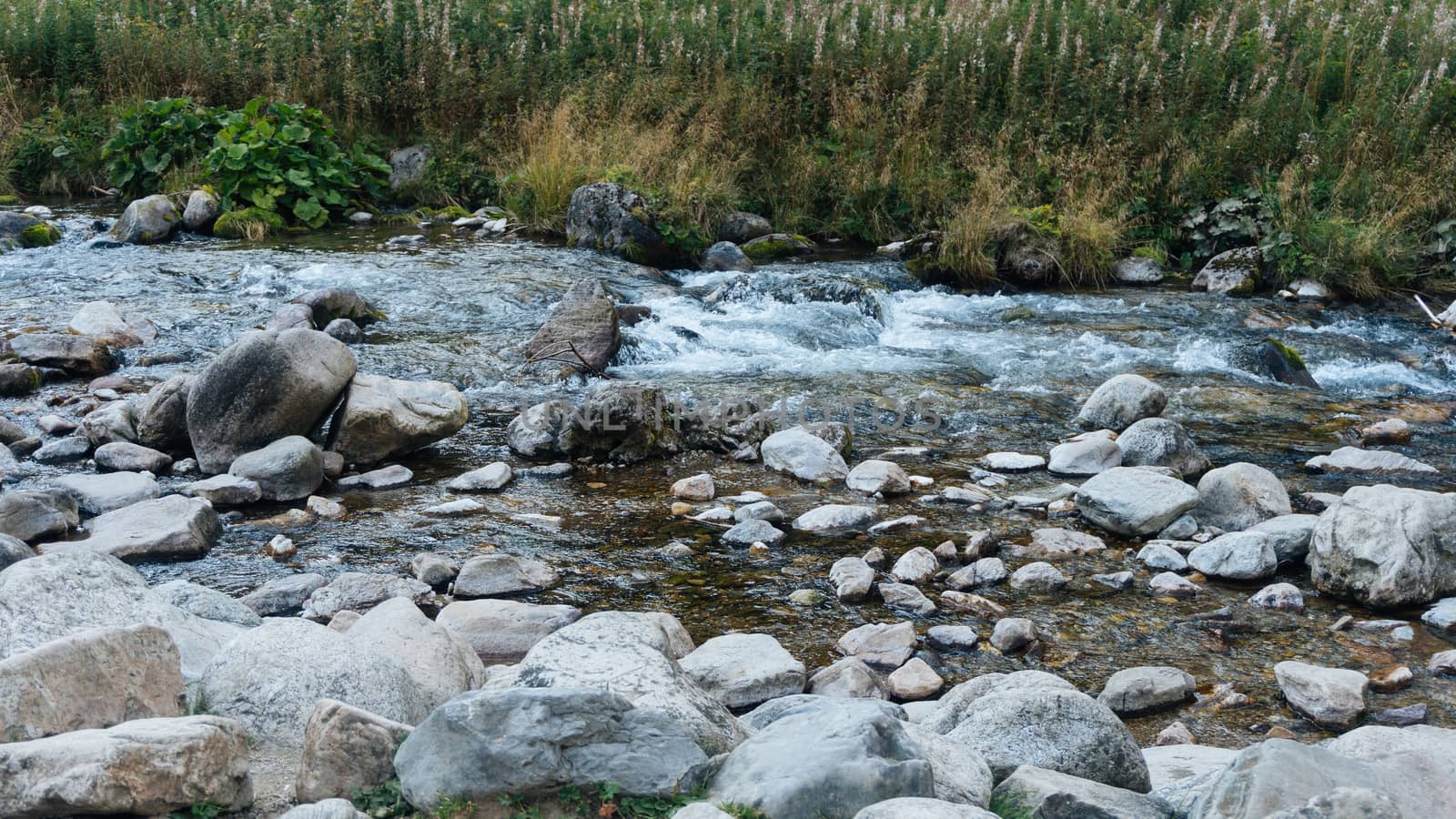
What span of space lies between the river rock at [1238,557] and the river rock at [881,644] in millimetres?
1554

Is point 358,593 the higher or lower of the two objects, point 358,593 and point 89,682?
the lower

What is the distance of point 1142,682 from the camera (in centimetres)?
418

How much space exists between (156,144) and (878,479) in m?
10.9

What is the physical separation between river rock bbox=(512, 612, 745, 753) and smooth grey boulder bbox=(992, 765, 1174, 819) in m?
0.70

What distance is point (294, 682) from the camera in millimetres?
3285

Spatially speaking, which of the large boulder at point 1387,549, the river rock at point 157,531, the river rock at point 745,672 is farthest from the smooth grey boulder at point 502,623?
the large boulder at point 1387,549

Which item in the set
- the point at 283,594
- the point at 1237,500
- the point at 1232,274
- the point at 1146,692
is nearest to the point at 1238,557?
the point at 1237,500

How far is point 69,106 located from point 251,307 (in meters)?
7.72

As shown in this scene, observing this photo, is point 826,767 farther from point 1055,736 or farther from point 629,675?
point 1055,736

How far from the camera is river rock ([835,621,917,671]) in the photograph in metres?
4.44

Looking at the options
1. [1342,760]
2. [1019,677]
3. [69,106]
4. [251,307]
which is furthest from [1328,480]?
[69,106]

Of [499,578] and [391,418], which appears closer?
[499,578]

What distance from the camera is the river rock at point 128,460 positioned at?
20.7 ft

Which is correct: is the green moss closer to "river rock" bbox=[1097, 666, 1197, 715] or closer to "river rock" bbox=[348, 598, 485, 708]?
"river rock" bbox=[348, 598, 485, 708]
